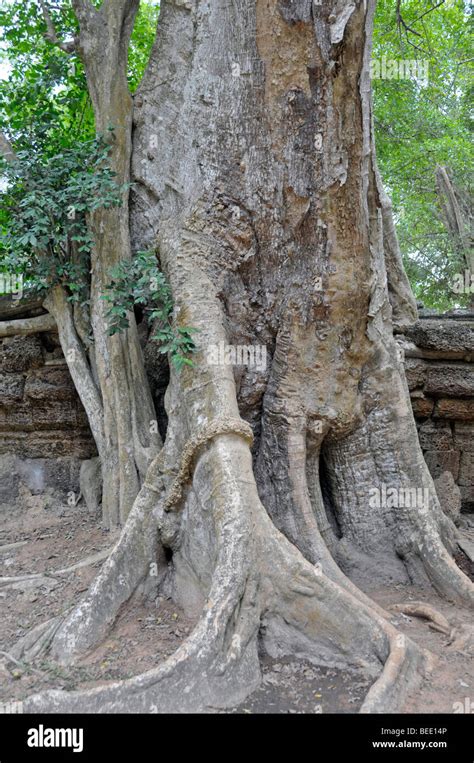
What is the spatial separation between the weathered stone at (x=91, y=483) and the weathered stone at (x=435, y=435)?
3.03m

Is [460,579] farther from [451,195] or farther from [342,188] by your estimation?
[451,195]

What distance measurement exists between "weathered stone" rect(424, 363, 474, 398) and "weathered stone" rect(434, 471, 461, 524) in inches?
30.0

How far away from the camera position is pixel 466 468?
19.8ft

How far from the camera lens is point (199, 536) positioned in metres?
3.52

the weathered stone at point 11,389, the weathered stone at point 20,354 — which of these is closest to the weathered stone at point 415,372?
the weathered stone at point 20,354

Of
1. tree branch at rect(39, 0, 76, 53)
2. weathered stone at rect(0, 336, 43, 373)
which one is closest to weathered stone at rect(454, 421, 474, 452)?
weathered stone at rect(0, 336, 43, 373)

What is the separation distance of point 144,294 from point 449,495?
3366 mm

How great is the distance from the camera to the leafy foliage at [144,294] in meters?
3.81

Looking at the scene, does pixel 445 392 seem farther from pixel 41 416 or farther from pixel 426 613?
pixel 41 416

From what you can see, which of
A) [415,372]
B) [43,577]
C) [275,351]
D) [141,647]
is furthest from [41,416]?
[415,372]

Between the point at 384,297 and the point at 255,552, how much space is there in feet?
7.03

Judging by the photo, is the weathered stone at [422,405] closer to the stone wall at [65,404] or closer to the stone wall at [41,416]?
the stone wall at [65,404]

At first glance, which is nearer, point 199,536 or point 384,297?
point 199,536

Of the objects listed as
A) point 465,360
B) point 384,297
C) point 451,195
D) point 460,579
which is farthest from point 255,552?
point 451,195
